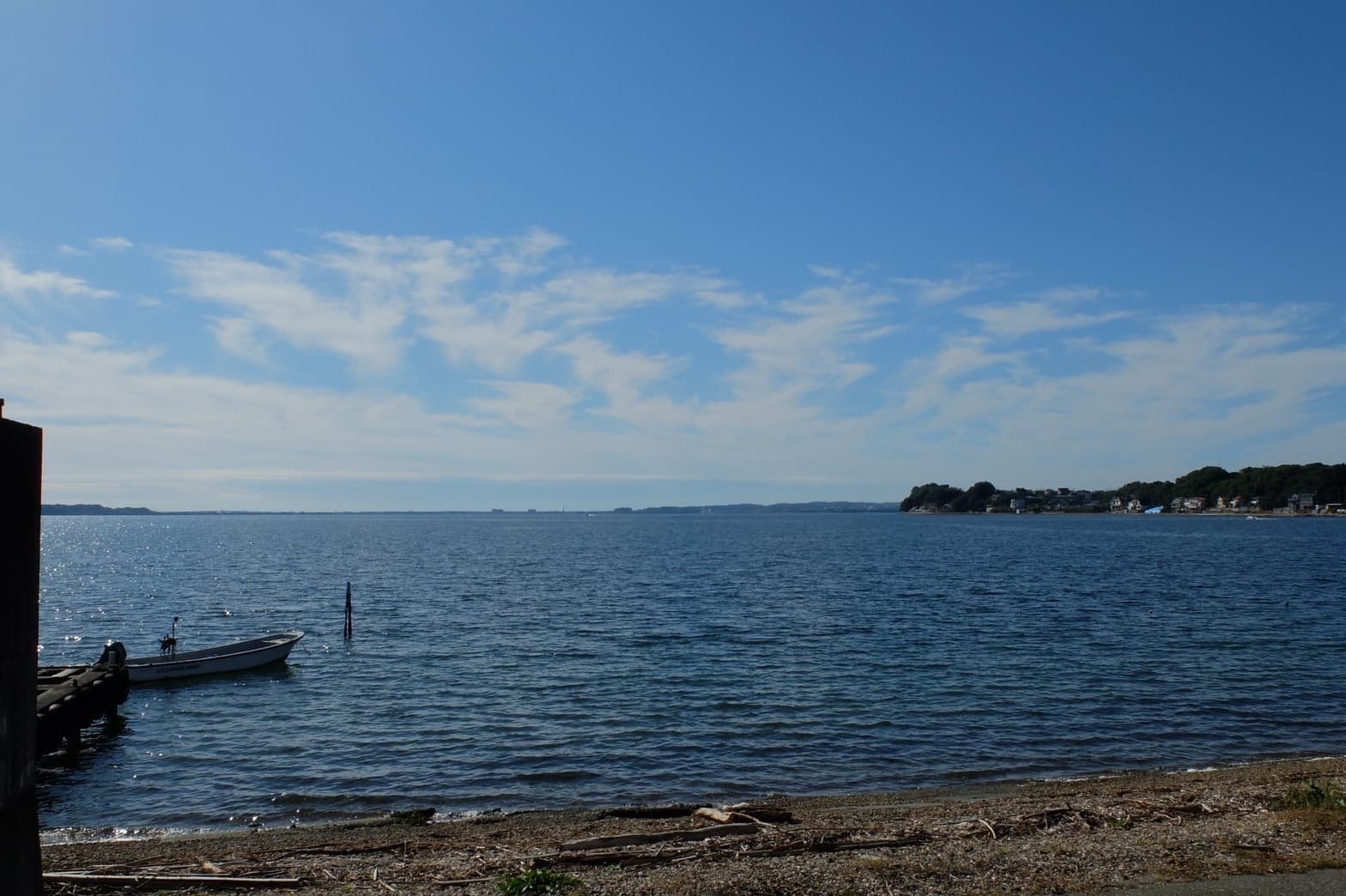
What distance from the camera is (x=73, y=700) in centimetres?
2425

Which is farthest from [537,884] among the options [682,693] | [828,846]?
[682,693]

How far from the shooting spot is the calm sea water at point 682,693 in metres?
20.5

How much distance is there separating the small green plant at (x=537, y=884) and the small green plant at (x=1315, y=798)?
10.6 metres

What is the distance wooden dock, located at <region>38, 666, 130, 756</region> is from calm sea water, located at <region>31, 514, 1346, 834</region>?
2.38 ft

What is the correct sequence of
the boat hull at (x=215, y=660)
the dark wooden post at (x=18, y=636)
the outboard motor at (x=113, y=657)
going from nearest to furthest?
the dark wooden post at (x=18, y=636) < the outboard motor at (x=113, y=657) < the boat hull at (x=215, y=660)

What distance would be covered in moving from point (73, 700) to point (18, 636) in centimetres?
2128

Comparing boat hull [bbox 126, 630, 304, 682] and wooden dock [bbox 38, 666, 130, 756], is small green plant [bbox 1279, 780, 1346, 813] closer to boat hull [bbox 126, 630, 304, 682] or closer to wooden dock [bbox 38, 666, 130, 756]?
wooden dock [bbox 38, 666, 130, 756]

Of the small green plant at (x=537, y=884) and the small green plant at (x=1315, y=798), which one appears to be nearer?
the small green plant at (x=537, y=884)

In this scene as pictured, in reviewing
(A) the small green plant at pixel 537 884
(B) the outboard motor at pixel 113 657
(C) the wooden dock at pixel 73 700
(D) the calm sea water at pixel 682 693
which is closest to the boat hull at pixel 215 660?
(D) the calm sea water at pixel 682 693

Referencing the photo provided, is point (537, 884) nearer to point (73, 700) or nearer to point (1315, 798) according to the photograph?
point (1315, 798)

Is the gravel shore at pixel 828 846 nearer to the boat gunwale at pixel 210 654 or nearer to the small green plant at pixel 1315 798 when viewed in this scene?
the small green plant at pixel 1315 798

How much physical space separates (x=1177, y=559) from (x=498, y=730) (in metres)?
84.2

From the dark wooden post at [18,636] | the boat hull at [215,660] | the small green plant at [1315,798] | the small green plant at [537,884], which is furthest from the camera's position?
the boat hull at [215,660]

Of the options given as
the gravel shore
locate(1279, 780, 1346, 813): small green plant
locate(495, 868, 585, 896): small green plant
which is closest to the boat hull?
the gravel shore
